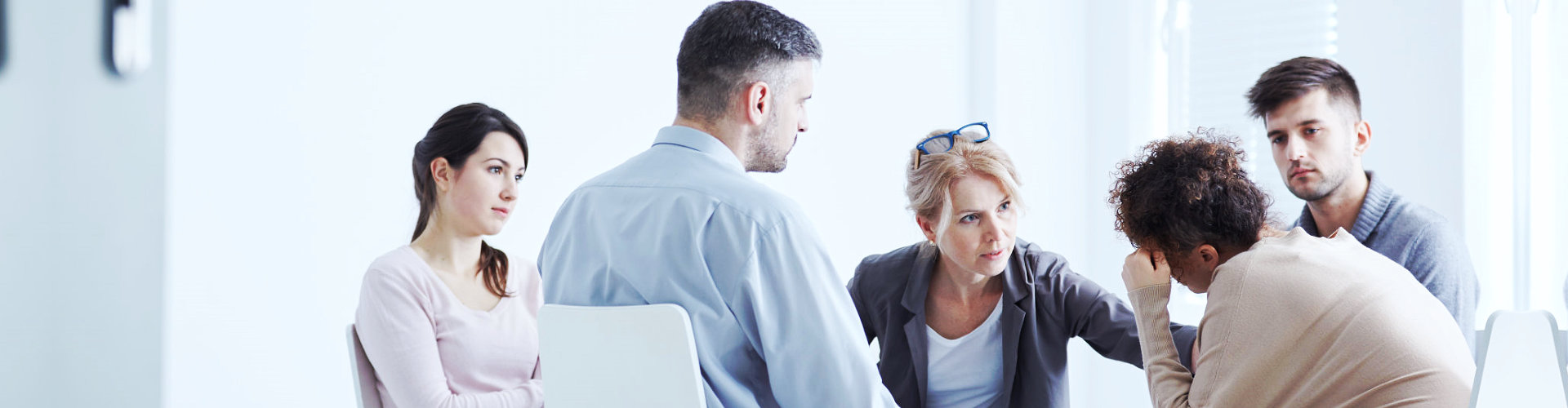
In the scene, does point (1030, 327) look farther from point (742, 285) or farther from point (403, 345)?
point (403, 345)

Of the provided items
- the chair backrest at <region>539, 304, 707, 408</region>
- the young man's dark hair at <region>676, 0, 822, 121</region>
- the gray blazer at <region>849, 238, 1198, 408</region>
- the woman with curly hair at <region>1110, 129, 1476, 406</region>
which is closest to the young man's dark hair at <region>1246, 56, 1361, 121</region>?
the gray blazer at <region>849, 238, 1198, 408</region>

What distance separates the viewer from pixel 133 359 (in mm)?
2242

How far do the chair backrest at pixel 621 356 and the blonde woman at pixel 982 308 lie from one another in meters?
0.77

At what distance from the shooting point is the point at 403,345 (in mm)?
1788

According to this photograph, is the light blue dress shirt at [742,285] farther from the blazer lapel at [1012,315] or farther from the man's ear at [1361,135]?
the man's ear at [1361,135]

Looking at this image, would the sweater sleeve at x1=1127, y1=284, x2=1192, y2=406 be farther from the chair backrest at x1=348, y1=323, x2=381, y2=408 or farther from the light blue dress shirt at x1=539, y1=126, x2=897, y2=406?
the chair backrest at x1=348, y1=323, x2=381, y2=408

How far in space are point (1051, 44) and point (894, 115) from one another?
0.70m

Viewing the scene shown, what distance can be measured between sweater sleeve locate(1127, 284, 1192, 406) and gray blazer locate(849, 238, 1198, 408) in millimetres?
299

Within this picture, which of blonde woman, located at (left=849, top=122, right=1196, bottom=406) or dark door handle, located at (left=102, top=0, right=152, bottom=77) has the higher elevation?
dark door handle, located at (left=102, top=0, right=152, bottom=77)

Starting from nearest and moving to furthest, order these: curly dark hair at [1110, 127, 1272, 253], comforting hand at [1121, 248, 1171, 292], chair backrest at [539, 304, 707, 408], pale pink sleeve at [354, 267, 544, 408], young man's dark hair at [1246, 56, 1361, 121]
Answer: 1. chair backrest at [539, 304, 707, 408]
2. curly dark hair at [1110, 127, 1272, 253]
3. comforting hand at [1121, 248, 1171, 292]
4. pale pink sleeve at [354, 267, 544, 408]
5. young man's dark hair at [1246, 56, 1361, 121]

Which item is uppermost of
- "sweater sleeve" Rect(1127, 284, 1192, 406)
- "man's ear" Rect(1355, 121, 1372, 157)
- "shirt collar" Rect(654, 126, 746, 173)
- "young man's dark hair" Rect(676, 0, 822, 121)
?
"young man's dark hair" Rect(676, 0, 822, 121)

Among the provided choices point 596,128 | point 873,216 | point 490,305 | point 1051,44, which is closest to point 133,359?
point 490,305

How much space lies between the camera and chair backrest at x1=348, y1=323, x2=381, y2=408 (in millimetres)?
1806

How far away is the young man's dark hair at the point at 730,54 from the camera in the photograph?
1.43 metres
